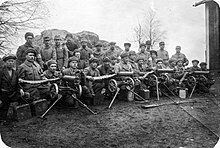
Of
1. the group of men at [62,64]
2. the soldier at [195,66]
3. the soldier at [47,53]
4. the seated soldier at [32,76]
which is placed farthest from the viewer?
the soldier at [47,53]

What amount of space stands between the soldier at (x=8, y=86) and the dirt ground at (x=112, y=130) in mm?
369

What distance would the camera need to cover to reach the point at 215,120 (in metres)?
3.49

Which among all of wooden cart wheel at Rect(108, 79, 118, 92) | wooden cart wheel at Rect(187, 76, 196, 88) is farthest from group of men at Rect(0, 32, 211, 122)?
Result: wooden cart wheel at Rect(187, 76, 196, 88)

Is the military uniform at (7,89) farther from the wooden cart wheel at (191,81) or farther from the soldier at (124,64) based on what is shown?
the wooden cart wheel at (191,81)

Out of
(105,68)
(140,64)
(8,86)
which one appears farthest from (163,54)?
(8,86)

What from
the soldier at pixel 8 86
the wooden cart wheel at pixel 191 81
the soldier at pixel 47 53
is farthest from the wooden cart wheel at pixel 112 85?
the soldier at pixel 8 86

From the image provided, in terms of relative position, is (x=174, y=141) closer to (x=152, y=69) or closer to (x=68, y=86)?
(x=68, y=86)

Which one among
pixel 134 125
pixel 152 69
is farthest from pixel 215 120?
pixel 152 69

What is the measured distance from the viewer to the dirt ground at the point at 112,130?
9.73ft

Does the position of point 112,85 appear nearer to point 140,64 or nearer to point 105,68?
point 105,68

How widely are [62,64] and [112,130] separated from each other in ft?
9.32

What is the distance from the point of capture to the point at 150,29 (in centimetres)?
423

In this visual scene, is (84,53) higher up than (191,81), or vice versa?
(84,53)

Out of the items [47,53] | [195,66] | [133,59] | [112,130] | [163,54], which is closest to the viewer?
[112,130]
